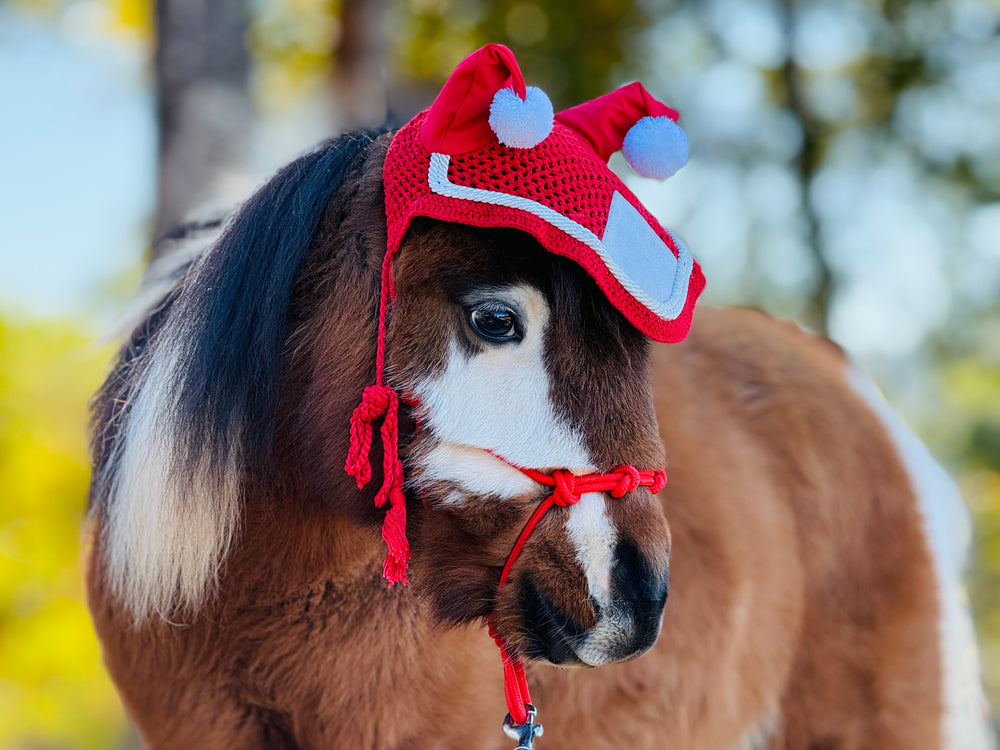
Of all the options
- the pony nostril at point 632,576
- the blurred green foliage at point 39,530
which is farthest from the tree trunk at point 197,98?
the blurred green foliage at point 39,530

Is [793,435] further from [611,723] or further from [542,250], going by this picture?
[542,250]

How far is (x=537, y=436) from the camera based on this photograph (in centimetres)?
141

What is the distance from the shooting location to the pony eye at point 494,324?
1.43 metres

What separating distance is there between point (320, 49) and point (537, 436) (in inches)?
294

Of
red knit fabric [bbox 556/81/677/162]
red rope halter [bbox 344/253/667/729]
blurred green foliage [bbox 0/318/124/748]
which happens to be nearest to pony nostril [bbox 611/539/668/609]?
red rope halter [bbox 344/253/667/729]

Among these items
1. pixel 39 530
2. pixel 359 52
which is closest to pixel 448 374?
pixel 359 52

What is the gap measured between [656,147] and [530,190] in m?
0.42

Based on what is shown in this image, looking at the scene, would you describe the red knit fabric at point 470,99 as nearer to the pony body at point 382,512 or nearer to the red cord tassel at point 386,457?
the pony body at point 382,512

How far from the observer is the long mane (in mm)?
1562

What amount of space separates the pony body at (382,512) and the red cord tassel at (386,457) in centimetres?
4

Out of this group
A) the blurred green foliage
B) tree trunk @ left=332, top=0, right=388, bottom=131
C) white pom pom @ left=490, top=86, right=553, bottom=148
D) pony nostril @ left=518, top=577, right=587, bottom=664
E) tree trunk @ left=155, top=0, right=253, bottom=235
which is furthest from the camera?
the blurred green foliage

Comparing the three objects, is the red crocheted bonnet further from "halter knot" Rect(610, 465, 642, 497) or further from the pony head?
"halter knot" Rect(610, 465, 642, 497)

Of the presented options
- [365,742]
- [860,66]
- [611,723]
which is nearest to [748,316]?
[611,723]

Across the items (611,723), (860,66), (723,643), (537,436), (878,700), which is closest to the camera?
(537,436)
